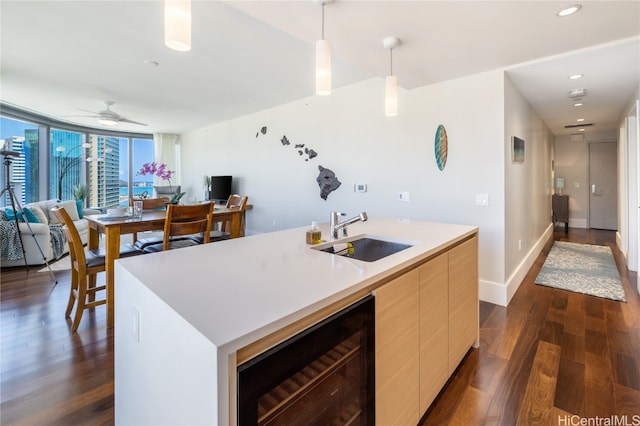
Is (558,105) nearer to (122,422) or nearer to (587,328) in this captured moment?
(587,328)

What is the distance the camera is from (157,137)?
7977mm

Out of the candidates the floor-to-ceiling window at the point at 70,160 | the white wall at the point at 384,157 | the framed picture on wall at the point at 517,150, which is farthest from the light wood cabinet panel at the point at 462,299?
the floor-to-ceiling window at the point at 70,160

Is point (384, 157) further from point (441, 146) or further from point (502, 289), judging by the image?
point (502, 289)

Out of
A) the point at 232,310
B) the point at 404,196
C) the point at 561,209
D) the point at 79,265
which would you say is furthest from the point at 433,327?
the point at 561,209

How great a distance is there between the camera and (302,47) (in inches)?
118

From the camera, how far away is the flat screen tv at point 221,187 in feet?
20.6

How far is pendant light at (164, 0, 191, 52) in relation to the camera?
4.32 ft

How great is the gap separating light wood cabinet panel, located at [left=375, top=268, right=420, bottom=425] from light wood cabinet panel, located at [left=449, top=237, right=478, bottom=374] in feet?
1.59

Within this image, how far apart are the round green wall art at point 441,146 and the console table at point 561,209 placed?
5506 mm

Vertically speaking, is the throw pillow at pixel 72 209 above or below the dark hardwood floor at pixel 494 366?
above

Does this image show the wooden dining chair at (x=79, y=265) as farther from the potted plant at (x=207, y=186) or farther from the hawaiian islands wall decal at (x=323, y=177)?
the potted plant at (x=207, y=186)

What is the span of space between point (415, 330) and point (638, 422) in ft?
4.19

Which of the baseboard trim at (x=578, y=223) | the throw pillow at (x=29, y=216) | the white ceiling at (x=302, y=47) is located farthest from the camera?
the baseboard trim at (x=578, y=223)

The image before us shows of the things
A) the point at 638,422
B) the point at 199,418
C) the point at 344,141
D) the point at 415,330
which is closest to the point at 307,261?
the point at 415,330
